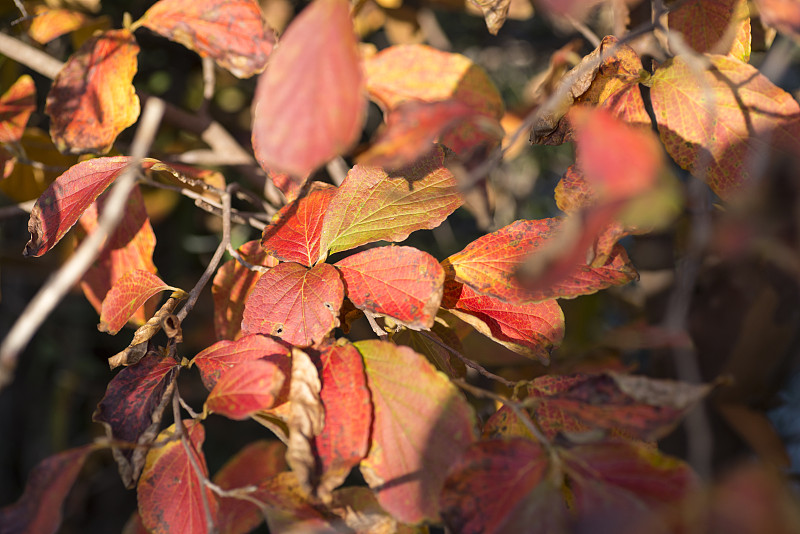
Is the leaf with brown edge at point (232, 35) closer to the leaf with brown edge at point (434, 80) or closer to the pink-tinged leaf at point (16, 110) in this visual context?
the leaf with brown edge at point (434, 80)

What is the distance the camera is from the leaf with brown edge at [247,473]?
56 centimetres

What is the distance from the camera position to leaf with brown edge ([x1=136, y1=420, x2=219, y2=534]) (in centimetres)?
51

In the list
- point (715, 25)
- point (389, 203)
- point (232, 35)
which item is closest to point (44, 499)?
point (389, 203)

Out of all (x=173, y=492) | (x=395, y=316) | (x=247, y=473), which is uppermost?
(x=395, y=316)

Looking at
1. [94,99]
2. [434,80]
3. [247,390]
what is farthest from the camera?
[434,80]

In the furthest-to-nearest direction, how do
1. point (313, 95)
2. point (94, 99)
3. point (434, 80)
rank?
point (434, 80)
point (94, 99)
point (313, 95)

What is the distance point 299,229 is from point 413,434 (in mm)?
222

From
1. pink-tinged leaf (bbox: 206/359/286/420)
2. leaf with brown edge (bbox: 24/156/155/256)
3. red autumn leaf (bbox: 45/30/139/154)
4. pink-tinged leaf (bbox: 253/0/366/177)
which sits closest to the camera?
pink-tinged leaf (bbox: 253/0/366/177)

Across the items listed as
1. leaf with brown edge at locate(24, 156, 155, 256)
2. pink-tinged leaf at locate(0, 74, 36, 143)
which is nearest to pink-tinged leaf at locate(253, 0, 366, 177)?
leaf with brown edge at locate(24, 156, 155, 256)

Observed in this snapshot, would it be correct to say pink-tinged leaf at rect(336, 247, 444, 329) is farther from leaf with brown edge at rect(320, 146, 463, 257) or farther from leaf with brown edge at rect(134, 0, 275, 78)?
leaf with brown edge at rect(134, 0, 275, 78)

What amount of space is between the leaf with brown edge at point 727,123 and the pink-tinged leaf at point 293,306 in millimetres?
361

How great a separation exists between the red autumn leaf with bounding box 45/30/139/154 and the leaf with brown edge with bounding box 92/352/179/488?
305 mm

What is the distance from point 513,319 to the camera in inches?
22.3

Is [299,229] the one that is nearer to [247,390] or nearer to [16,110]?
[247,390]
